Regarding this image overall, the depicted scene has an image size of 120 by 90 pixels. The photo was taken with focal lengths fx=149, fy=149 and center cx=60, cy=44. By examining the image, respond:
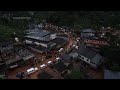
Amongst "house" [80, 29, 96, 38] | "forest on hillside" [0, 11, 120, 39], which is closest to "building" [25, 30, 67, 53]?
"house" [80, 29, 96, 38]

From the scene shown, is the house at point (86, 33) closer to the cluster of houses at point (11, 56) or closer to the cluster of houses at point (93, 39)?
the cluster of houses at point (93, 39)

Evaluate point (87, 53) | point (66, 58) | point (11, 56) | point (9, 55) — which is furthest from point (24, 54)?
point (87, 53)

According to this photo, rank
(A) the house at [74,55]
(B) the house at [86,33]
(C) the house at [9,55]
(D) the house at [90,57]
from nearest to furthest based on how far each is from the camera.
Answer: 1. (C) the house at [9,55]
2. (D) the house at [90,57]
3. (A) the house at [74,55]
4. (B) the house at [86,33]

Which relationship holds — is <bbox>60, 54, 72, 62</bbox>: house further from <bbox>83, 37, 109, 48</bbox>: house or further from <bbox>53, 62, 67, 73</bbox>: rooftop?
<bbox>83, 37, 109, 48</bbox>: house

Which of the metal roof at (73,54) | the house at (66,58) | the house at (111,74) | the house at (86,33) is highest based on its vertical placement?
the house at (86,33)

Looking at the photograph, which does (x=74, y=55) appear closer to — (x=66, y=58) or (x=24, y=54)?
(x=66, y=58)

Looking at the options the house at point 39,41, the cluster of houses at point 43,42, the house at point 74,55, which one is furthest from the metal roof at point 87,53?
the house at point 39,41

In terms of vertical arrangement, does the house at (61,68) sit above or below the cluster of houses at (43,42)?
below

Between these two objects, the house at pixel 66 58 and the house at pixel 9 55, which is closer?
the house at pixel 9 55
